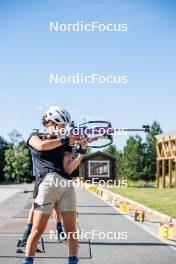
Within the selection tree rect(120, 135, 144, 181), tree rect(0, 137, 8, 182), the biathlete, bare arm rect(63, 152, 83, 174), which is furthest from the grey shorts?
tree rect(0, 137, 8, 182)

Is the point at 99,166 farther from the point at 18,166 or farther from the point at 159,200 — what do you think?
the point at 159,200

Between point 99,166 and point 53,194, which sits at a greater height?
point 99,166

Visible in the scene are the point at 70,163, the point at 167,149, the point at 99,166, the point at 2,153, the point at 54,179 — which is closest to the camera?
the point at 54,179

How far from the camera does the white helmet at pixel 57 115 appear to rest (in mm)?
5566

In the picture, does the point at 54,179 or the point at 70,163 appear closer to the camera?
the point at 54,179

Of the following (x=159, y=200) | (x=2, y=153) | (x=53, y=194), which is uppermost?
(x=2, y=153)

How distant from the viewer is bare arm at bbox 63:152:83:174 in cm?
548

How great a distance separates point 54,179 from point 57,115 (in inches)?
28.3

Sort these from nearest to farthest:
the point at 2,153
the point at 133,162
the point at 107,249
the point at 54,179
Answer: the point at 54,179 → the point at 107,249 → the point at 133,162 → the point at 2,153

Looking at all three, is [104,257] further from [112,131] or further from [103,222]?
[103,222]

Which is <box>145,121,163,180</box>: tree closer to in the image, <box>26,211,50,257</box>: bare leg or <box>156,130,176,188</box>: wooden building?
<box>156,130,176,188</box>: wooden building

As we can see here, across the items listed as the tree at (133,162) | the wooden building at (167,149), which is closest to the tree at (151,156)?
the tree at (133,162)

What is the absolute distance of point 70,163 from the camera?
5.52 m

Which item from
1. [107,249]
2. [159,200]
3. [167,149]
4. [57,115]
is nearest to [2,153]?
[167,149]
